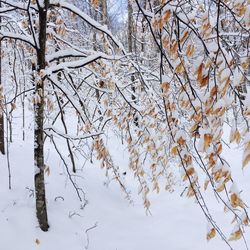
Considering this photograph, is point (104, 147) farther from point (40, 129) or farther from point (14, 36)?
point (14, 36)

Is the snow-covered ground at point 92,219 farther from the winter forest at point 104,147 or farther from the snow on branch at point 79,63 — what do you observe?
the snow on branch at point 79,63

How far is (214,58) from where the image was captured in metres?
1.59

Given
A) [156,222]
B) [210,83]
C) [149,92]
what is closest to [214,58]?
[210,83]

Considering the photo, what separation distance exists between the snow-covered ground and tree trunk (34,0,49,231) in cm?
27

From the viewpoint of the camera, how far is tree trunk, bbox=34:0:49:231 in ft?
12.7

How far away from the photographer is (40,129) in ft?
13.5

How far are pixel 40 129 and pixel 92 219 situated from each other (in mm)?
1778

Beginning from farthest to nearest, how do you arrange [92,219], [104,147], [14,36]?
[92,219], [104,147], [14,36]

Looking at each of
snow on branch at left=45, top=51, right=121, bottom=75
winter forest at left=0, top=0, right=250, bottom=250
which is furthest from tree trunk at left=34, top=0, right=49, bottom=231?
snow on branch at left=45, top=51, right=121, bottom=75

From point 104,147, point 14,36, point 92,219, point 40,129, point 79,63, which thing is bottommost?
point 92,219

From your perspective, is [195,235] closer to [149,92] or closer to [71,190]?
[71,190]

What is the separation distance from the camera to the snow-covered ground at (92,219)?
14.8 ft

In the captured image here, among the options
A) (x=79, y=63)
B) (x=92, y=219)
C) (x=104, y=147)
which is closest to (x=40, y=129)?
(x=104, y=147)

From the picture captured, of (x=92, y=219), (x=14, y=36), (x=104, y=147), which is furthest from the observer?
(x=92, y=219)
